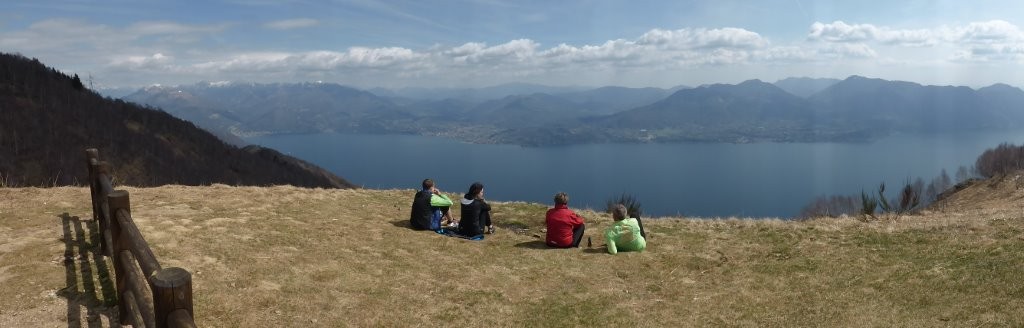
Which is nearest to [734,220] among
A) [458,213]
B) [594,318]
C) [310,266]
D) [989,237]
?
[989,237]

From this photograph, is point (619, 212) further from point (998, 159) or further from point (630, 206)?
point (998, 159)

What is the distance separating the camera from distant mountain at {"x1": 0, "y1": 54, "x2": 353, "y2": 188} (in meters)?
71.3

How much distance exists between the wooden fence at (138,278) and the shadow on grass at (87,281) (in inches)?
15.5

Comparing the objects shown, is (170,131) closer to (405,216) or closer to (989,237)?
(405,216)

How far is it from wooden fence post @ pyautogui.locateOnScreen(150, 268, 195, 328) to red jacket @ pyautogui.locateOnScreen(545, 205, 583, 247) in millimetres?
11086

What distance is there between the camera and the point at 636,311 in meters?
9.99

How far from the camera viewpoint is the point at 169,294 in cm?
419

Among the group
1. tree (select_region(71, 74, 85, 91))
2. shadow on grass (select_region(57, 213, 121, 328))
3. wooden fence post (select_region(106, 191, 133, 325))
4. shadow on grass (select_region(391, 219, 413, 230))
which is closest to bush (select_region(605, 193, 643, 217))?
shadow on grass (select_region(391, 219, 413, 230))

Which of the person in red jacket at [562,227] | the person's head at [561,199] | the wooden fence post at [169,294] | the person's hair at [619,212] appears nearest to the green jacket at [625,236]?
the person's hair at [619,212]

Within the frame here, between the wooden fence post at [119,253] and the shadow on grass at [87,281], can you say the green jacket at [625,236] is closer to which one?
the wooden fence post at [119,253]

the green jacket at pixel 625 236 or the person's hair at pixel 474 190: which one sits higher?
the person's hair at pixel 474 190

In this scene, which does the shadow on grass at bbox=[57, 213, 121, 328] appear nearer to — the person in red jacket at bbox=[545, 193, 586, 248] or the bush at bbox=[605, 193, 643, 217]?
the person in red jacket at bbox=[545, 193, 586, 248]

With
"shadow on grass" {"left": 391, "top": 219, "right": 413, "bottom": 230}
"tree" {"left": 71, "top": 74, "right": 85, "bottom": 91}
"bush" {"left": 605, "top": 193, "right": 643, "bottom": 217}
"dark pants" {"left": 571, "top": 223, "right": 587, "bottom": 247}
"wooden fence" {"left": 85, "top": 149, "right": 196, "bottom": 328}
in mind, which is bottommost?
"bush" {"left": 605, "top": 193, "right": 643, "bottom": 217}

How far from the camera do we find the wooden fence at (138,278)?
4.20 meters
